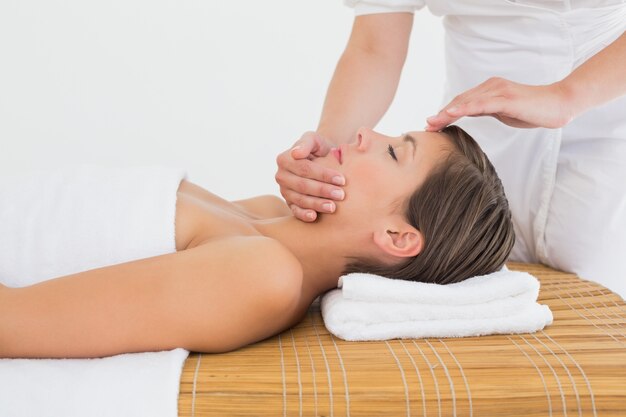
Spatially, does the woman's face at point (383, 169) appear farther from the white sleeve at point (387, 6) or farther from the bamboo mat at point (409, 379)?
the white sleeve at point (387, 6)

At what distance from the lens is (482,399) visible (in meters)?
1.42

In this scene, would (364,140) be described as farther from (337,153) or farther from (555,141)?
(555,141)

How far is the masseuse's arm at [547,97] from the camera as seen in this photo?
5.77 feet

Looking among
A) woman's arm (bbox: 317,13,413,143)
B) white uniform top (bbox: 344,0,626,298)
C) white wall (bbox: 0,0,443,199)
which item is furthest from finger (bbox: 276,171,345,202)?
white wall (bbox: 0,0,443,199)

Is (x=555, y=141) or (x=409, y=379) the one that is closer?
(x=409, y=379)

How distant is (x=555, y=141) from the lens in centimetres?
222

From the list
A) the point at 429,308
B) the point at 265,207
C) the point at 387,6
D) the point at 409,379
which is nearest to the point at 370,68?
the point at 387,6

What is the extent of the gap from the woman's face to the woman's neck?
0.06 m

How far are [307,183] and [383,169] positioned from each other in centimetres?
16

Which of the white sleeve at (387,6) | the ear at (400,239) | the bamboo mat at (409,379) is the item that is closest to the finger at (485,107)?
the ear at (400,239)

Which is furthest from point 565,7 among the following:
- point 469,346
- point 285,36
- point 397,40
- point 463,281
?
point 285,36

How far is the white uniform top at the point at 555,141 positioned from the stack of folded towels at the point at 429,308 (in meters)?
0.55

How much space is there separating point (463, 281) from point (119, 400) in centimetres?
75

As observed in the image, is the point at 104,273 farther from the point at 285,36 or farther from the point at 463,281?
the point at 285,36
